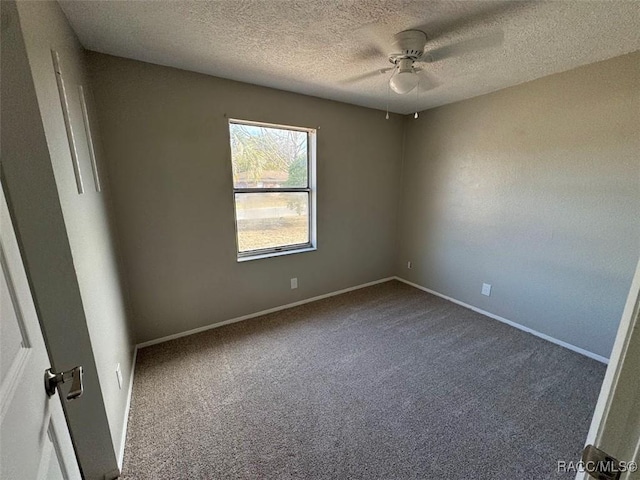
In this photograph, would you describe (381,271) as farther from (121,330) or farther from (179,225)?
(121,330)

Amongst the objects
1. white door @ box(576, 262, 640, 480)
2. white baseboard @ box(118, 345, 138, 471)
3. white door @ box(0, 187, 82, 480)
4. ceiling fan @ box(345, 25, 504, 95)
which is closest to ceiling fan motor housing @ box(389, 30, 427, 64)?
ceiling fan @ box(345, 25, 504, 95)

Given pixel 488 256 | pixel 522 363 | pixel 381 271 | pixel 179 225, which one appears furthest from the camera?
pixel 381 271

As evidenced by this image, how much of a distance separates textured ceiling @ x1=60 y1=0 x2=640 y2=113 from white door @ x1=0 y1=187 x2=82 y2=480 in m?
1.42

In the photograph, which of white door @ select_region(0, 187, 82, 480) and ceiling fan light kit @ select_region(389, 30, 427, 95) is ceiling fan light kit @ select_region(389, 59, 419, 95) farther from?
white door @ select_region(0, 187, 82, 480)

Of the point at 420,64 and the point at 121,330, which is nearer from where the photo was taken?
the point at 121,330

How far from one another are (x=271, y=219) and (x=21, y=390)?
7.82 feet

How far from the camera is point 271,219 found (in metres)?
2.89

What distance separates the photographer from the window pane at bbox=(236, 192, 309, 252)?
2.71 meters

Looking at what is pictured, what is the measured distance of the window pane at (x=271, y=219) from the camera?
2.71m

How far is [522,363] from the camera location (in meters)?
2.16

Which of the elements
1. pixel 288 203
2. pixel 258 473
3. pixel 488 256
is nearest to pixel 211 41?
pixel 288 203

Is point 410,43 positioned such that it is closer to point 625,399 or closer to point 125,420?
point 625,399

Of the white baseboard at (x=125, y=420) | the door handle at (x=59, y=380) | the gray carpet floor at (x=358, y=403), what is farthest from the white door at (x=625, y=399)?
the white baseboard at (x=125, y=420)

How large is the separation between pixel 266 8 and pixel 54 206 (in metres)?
1.33
